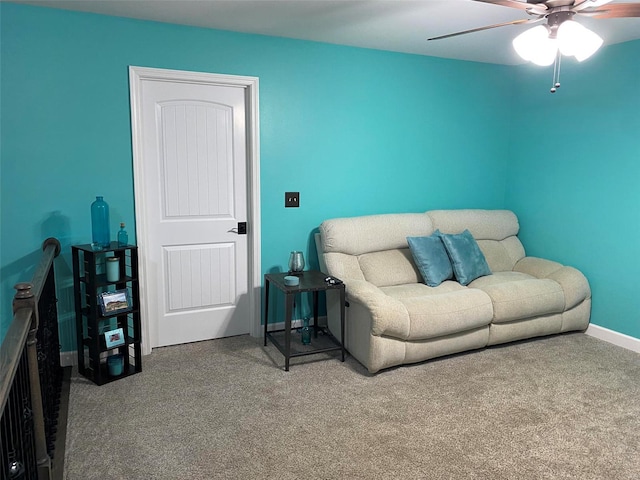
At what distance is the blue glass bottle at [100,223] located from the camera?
121 inches

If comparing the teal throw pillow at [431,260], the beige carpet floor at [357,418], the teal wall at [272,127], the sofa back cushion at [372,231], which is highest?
the teal wall at [272,127]

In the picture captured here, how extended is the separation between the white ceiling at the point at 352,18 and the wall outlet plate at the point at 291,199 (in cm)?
119

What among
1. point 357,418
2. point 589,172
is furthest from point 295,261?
point 589,172

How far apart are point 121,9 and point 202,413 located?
2.52 metres

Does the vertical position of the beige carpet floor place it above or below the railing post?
below

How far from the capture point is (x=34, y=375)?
73.1 inches

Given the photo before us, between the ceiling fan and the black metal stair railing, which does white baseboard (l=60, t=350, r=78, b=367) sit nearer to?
the black metal stair railing

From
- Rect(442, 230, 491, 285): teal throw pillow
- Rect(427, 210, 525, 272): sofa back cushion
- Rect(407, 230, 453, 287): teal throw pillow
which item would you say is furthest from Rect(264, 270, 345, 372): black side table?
Rect(427, 210, 525, 272): sofa back cushion

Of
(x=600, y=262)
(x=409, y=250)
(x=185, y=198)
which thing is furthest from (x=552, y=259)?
(x=185, y=198)

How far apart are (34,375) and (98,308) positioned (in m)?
1.17

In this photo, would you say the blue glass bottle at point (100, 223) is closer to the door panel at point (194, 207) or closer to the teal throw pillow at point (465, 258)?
the door panel at point (194, 207)

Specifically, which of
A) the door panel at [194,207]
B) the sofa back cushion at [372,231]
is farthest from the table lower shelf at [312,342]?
the sofa back cushion at [372,231]

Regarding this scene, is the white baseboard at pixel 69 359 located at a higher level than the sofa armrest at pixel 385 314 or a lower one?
lower

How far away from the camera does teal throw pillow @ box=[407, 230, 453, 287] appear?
3.80m
